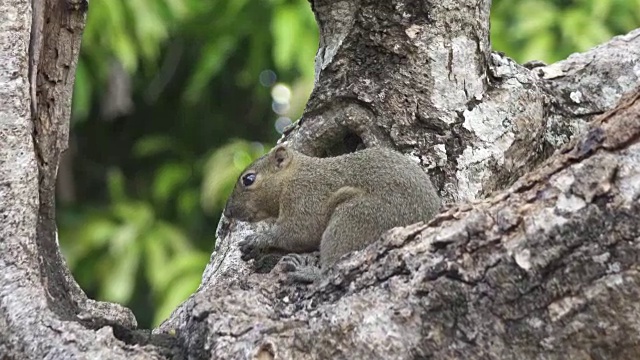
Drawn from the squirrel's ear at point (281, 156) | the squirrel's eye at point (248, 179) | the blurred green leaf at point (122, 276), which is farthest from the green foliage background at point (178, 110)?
the squirrel's ear at point (281, 156)

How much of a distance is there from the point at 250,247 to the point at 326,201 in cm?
41

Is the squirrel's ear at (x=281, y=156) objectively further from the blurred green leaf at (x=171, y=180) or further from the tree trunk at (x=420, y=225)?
the blurred green leaf at (x=171, y=180)

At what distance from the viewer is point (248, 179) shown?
14.3 ft

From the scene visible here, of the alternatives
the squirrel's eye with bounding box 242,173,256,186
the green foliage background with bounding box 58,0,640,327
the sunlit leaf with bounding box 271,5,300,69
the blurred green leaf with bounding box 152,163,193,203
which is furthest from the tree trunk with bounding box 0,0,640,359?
Answer: the blurred green leaf with bounding box 152,163,193,203

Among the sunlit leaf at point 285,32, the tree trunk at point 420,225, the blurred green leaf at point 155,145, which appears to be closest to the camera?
the tree trunk at point 420,225

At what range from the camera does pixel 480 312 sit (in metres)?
2.29

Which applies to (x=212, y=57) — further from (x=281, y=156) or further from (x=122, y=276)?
(x=281, y=156)

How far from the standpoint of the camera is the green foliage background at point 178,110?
6.60 m

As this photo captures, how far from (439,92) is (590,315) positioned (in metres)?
1.67

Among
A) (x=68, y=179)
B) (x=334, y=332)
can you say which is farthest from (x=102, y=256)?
(x=334, y=332)

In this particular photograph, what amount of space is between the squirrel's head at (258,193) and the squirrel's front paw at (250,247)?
1.38 feet

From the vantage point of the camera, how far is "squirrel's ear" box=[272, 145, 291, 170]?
4074 millimetres

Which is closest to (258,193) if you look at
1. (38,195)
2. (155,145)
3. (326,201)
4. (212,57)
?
(326,201)

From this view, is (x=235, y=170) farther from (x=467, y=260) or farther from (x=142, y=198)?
(x=467, y=260)
